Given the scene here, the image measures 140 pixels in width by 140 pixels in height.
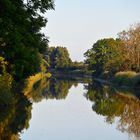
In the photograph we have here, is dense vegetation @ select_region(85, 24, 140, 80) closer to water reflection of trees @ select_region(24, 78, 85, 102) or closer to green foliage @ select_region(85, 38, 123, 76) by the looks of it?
green foliage @ select_region(85, 38, 123, 76)

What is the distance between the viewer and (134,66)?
86.9 metres

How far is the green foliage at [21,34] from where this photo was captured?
26609 millimetres

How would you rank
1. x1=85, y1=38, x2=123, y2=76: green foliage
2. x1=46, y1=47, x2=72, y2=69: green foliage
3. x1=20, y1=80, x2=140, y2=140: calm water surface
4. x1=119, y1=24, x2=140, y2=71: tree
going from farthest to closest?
x1=46, y1=47, x2=72, y2=69: green foliage → x1=85, y1=38, x2=123, y2=76: green foliage → x1=119, y1=24, x2=140, y2=71: tree → x1=20, y1=80, x2=140, y2=140: calm water surface

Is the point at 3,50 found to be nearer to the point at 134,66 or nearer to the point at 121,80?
the point at 121,80

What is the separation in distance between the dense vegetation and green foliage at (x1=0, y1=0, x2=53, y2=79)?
1860 inches

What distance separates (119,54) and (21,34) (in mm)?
62394

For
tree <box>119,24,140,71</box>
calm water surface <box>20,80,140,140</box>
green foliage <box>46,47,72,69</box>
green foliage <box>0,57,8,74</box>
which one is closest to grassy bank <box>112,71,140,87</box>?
tree <box>119,24,140,71</box>

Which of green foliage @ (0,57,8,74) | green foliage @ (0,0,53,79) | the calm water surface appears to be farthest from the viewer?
green foliage @ (0,57,8,74)

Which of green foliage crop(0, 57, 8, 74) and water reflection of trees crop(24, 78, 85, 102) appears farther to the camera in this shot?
water reflection of trees crop(24, 78, 85, 102)

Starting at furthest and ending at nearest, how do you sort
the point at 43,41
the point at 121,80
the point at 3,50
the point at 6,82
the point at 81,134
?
the point at 121,80 → the point at 43,41 → the point at 6,82 → the point at 3,50 → the point at 81,134

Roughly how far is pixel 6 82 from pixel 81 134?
1261cm

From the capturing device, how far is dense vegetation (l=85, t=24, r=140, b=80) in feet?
277

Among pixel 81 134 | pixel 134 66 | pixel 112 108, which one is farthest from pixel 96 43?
pixel 81 134

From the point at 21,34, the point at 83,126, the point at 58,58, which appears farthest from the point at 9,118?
the point at 58,58
